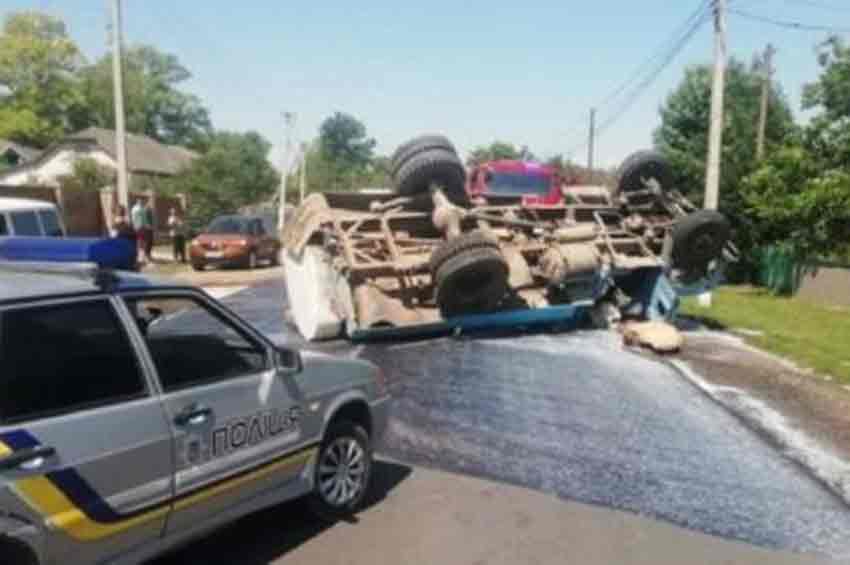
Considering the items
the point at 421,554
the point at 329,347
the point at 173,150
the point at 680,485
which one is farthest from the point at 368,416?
the point at 173,150

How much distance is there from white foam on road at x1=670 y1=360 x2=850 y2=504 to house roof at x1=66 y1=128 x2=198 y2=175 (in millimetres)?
55784

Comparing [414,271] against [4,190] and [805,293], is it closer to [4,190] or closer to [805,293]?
[805,293]

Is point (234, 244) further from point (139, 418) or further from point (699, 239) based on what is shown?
point (139, 418)

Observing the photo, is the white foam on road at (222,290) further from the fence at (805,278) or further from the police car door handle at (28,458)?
the police car door handle at (28,458)

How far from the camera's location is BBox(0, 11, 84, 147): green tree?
3009 inches

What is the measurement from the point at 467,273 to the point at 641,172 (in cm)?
509

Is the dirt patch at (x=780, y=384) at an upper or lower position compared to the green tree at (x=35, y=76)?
lower

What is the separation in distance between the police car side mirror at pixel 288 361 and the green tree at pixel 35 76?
78.2 meters

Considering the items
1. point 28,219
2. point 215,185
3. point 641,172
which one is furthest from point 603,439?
point 215,185

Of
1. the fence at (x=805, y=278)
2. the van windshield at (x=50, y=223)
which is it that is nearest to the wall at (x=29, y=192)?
the van windshield at (x=50, y=223)

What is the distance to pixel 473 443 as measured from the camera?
7543mm

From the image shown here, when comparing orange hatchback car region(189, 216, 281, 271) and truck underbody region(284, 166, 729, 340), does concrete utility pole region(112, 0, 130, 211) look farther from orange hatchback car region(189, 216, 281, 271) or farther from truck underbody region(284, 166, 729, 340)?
truck underbody region(284, 166, 729, 340)

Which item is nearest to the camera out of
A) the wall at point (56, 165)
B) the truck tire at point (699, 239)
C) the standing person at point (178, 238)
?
the truck tire at point (699, 239)

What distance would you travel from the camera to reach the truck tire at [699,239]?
13945 millimetres
